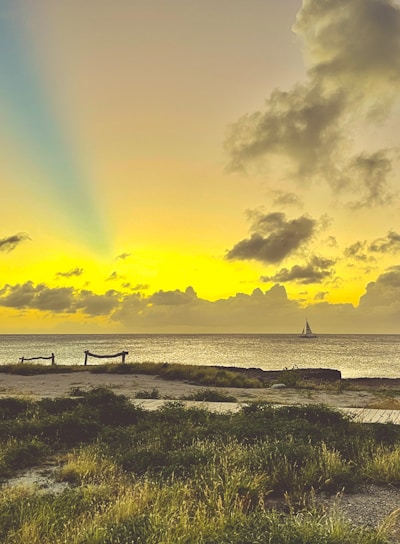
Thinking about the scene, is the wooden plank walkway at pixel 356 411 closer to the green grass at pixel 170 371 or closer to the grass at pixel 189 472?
the grass at pixel 189 472

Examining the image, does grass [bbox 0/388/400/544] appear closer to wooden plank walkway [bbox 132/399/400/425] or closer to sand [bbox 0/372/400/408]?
wooden plank walkway [bbox 132/399/400/425]

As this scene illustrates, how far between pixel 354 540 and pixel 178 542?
2.03 meters

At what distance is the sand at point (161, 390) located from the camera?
20.9m

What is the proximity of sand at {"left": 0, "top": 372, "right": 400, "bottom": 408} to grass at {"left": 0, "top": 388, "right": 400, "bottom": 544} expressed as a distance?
6.35 m

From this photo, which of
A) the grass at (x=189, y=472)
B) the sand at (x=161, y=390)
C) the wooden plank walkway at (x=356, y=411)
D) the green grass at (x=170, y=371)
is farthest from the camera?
the green grass at (x=170, y=371)

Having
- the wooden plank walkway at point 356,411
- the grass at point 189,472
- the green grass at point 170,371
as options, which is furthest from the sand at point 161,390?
the grass at point 189,472

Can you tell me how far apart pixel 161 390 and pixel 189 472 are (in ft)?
50.7

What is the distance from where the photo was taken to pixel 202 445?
10.4 meters

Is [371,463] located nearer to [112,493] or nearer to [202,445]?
[202,445]

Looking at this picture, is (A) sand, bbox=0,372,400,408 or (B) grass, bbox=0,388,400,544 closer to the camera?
(B) grass, bbox=0,388,400,544

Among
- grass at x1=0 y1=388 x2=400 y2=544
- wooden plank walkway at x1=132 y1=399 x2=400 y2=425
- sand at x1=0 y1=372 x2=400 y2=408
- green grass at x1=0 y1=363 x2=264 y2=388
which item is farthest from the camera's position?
green grass at x1=0 y1=363 x2=264 y2=388

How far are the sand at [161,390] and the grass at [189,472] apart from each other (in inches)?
250

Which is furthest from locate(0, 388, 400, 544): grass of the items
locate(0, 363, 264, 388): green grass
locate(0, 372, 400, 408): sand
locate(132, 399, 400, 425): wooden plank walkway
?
locate(0, 363, 264, 388): green grass

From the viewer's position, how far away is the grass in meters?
6.11
